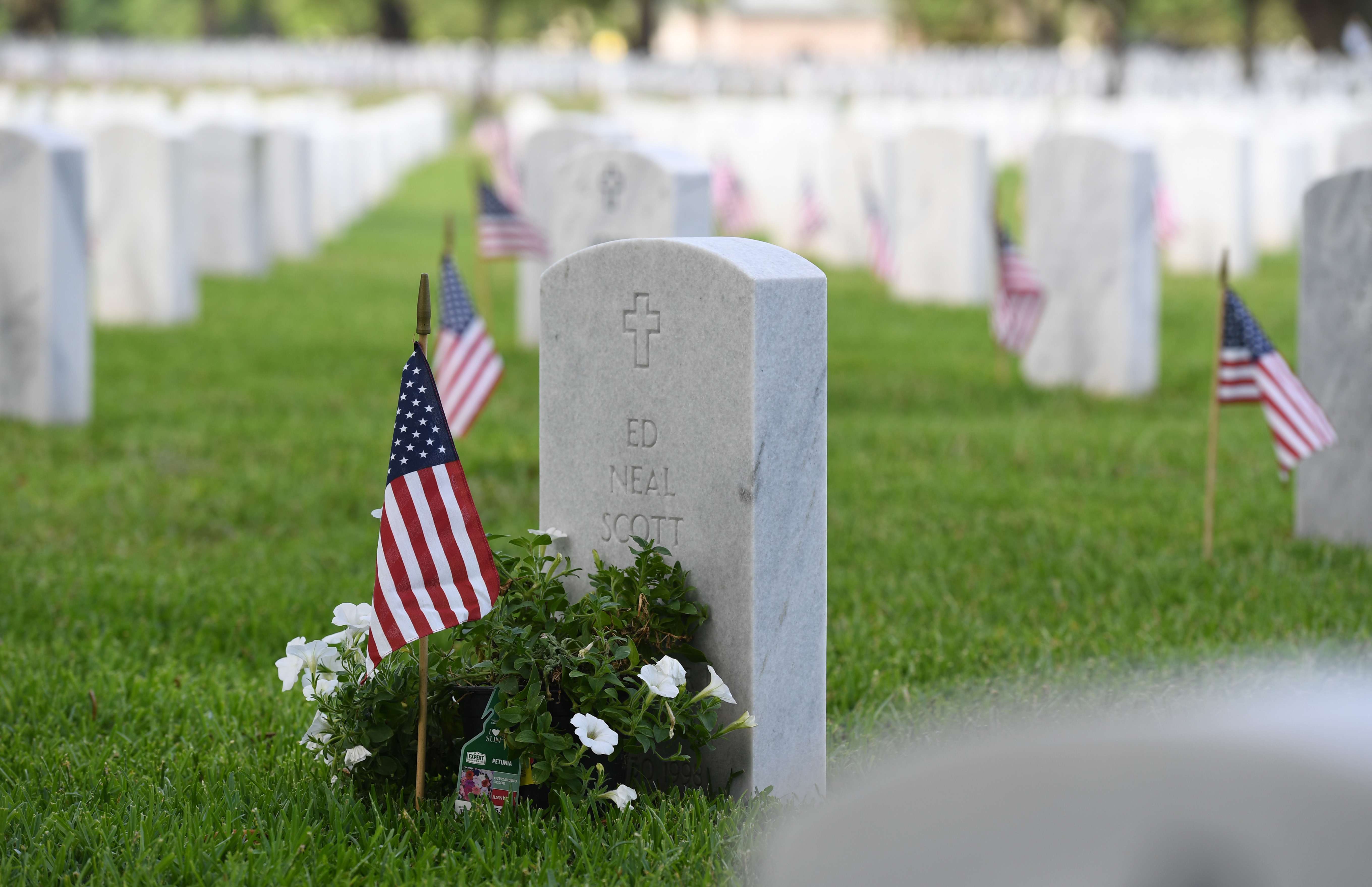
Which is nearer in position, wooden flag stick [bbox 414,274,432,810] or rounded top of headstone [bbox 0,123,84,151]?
wooden flag stick [bbox 414,274,432,810]

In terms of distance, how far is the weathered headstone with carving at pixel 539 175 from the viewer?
443 inches

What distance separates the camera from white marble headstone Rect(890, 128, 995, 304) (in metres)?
14.0

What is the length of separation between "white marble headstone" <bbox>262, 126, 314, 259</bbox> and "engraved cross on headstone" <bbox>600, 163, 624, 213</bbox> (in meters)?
9.46

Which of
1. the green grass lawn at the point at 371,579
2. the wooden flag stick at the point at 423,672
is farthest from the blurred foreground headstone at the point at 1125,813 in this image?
the wooden flag stick at the point at 423,672

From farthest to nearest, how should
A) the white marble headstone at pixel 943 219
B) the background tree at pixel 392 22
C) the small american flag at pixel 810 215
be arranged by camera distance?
the background tree at pixel 392 22 → the small american flag at pixel 810 215 → the white marble headstone at pixel 943 219

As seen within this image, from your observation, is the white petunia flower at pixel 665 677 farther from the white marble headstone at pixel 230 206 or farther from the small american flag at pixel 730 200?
the small american flag at pixel 730 200

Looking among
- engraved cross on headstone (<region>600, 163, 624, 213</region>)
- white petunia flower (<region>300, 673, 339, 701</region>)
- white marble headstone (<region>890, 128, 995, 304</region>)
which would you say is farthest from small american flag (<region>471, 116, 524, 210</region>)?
white petunia flower (<region>300, 673, 339, 701</region>)

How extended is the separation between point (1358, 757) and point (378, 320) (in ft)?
39.1

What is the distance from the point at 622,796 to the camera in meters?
3.41

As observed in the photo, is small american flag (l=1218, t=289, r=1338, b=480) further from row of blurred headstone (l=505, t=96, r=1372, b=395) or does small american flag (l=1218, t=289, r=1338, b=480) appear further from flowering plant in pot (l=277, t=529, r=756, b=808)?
flowering plant in pot (l=277, t=529, r=756, b=808)

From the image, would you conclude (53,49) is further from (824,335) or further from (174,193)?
(824,335)

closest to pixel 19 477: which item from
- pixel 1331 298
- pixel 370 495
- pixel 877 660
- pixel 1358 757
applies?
pixel 370 495

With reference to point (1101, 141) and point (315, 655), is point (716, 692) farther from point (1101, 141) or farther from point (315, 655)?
point (1101, 141)

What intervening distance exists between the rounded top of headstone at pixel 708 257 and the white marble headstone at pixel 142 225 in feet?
30.2
